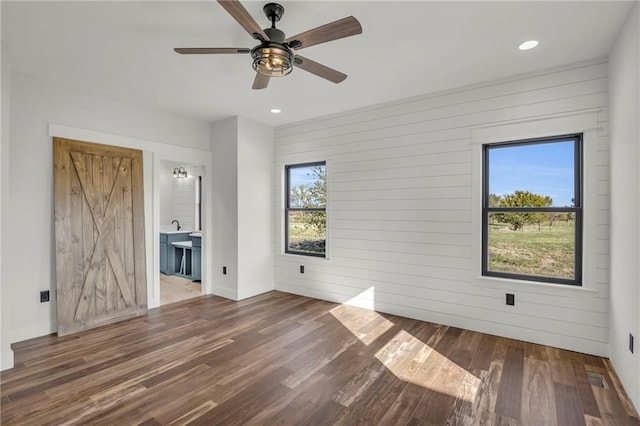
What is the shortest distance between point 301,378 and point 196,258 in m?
3.94

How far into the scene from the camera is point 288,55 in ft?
7.54

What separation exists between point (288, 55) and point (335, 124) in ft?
8.17

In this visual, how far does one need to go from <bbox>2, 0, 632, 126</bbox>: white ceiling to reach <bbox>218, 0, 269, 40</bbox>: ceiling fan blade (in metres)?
0.30

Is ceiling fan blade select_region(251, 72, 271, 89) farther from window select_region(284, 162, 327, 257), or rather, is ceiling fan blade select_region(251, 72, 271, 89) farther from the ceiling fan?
window select_region(284, 162, 327, 257)

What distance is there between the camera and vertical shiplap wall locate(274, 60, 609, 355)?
3.05 meters

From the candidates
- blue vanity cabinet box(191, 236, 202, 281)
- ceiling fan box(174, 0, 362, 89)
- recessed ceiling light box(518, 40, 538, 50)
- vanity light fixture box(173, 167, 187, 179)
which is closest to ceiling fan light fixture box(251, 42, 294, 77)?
ceiling fan box(174, 0, 362, 89)

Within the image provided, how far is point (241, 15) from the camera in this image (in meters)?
1.87

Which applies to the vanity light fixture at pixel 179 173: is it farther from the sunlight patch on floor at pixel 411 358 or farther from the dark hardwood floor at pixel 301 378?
the sunlight patch on floor at pixel 411 358

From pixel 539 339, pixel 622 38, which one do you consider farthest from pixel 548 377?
pixel 622 38

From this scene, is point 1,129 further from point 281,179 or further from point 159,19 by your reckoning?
point 281,179

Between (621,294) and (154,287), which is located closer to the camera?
(621,294)

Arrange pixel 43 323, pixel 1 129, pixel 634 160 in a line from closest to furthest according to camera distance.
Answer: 1. pixel 634 160
2. pixel 1 129
3. pixel 43 323

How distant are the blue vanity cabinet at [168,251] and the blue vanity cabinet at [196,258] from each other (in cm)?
79

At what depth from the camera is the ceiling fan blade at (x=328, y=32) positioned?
1.95 m
